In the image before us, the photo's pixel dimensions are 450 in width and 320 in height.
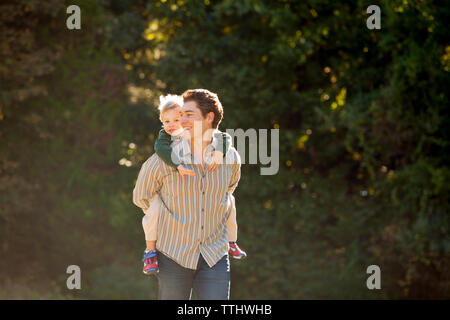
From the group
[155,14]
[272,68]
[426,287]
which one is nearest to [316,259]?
[426,287]

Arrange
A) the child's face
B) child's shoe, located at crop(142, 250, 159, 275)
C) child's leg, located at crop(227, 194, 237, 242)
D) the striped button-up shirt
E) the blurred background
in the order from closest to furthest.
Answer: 1. child's shoe, located at crop(142, 250, 159, 275)
2. the striped button-up shirt
3. child's leg, located at crop(227, 194, 237, 242)
4. the child's face
5. the blurred background

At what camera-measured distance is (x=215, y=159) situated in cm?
412

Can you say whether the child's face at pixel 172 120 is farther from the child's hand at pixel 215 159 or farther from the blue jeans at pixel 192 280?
the blue jeans at pixel 192 280

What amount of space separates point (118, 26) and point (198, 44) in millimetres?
1588

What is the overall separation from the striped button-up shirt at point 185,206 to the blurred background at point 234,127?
16.5 feet

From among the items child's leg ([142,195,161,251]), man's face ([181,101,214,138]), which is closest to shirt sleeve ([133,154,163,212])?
child's leg ([142,195,161,251])

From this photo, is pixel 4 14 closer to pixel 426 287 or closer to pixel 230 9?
pixel 230 9

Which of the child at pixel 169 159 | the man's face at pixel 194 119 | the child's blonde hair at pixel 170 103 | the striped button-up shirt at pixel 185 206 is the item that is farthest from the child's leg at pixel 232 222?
the child's blonde hair at pixel 170 103

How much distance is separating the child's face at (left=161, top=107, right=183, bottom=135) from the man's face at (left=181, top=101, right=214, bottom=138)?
311 millimetres

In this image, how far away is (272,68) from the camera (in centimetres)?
1012

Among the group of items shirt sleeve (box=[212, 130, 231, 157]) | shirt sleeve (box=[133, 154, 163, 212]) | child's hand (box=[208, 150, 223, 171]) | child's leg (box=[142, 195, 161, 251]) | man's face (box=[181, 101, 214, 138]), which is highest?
man's face (box=[181, 101, 214, 138])

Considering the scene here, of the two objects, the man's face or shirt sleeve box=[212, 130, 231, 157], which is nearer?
the man's face

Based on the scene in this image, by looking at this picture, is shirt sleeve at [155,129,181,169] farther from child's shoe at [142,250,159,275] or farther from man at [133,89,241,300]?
child's shoe at [142,250,159,275]

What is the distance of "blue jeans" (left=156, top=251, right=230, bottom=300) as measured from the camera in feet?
13.1
